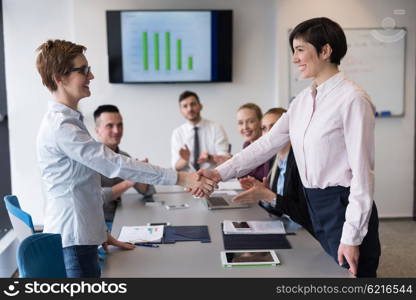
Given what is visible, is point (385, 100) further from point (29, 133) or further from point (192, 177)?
point (29, 133)

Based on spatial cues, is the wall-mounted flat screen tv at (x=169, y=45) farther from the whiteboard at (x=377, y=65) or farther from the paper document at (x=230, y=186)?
the paper document at (x=230, y=186)

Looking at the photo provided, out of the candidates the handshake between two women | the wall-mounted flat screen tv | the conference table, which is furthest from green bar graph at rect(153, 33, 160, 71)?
the handshake between two women

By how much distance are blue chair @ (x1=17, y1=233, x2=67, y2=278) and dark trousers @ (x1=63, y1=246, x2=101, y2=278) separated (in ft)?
0.39

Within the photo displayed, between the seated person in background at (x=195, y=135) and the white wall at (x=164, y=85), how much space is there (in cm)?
47

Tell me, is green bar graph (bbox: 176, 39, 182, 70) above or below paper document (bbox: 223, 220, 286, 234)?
above

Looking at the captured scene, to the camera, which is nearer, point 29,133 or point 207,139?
point 207,139

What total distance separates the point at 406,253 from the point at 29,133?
4.05 m

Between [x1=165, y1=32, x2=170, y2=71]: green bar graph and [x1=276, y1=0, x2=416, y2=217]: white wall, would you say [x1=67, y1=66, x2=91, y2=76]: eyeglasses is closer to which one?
[x1=165, y1=32, x2=170, y2=71]: green bar graph

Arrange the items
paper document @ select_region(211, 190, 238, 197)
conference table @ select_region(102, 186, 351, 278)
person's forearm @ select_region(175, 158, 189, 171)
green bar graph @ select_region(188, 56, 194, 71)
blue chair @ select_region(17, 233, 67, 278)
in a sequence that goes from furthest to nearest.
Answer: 1. green bar graph @ select_region(188, 56, 194, 71)
2. person's forearm @ select_region(175, 158, 189, 171)
3. paper document @ select_region(211, 190, 238, 197)
4. conference table @ select_region(102, 186, 351, 278)
5. blue chair @ select_region(17, 233, 67, 278)

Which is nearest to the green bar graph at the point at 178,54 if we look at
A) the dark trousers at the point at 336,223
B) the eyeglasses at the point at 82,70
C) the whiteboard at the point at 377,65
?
the whiteboard at the point at 377,65

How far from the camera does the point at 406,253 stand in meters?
4.61

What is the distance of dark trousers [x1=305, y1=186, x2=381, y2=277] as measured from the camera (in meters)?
2.01

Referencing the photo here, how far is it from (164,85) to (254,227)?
314 centimetres

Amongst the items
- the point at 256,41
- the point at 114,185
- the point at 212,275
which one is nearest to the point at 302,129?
the point at 212,275
